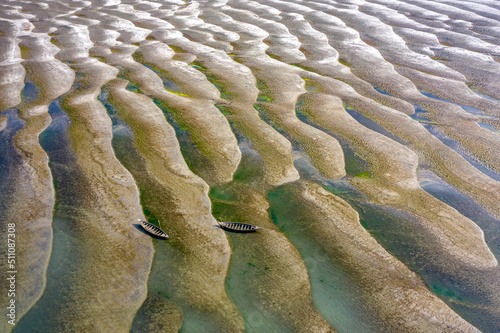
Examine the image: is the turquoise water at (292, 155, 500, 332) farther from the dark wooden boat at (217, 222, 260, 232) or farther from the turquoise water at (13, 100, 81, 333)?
the turquoise water at (13, 100, 81, 333)

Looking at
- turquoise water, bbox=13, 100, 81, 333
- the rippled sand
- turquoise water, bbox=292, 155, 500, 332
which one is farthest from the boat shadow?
turquoise water, bbox=292, 155, 500, 332

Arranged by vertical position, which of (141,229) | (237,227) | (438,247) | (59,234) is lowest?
(59,234)

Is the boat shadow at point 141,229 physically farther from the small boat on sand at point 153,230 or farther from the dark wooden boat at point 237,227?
the dark wooden boat at point 237,227

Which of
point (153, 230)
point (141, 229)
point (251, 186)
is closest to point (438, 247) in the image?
point (251, 186)

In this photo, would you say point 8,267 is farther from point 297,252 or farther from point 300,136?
point 300,136

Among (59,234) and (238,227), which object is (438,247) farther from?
(59,234)

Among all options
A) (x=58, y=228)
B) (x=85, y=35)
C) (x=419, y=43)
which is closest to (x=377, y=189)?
(x=58, y=228)

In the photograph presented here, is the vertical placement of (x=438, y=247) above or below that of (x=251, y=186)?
above

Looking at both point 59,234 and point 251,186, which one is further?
point 251,186
